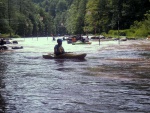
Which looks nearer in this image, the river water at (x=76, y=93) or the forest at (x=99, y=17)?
the river water at (x=76, y=93)

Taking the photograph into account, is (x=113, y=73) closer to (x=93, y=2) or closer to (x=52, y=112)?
(x=52, y=112)

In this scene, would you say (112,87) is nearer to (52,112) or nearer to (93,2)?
(52,112)

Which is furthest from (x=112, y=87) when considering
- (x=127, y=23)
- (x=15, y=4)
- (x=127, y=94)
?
(x=15, y=4)

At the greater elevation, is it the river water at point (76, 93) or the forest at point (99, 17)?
the forest at point (99, 17)

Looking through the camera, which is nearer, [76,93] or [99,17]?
[76,93]

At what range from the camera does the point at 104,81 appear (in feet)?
59.2

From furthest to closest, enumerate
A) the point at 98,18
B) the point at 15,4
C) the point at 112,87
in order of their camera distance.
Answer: the point at 15,4
the point at 98,18
the point at 112,87

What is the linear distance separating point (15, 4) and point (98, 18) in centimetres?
4803

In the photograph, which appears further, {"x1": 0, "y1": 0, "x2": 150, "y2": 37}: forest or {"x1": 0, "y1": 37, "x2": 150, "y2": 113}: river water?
{"x1": 0, "y1": 0, "x2": 150, "y2": 37}: forest

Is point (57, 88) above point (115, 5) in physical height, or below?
below

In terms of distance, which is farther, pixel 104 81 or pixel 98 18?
pixel 98 18

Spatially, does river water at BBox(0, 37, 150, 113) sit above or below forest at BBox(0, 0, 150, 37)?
below

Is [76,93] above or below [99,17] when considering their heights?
below

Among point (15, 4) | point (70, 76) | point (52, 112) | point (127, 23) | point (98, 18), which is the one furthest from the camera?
point (15, 4)
